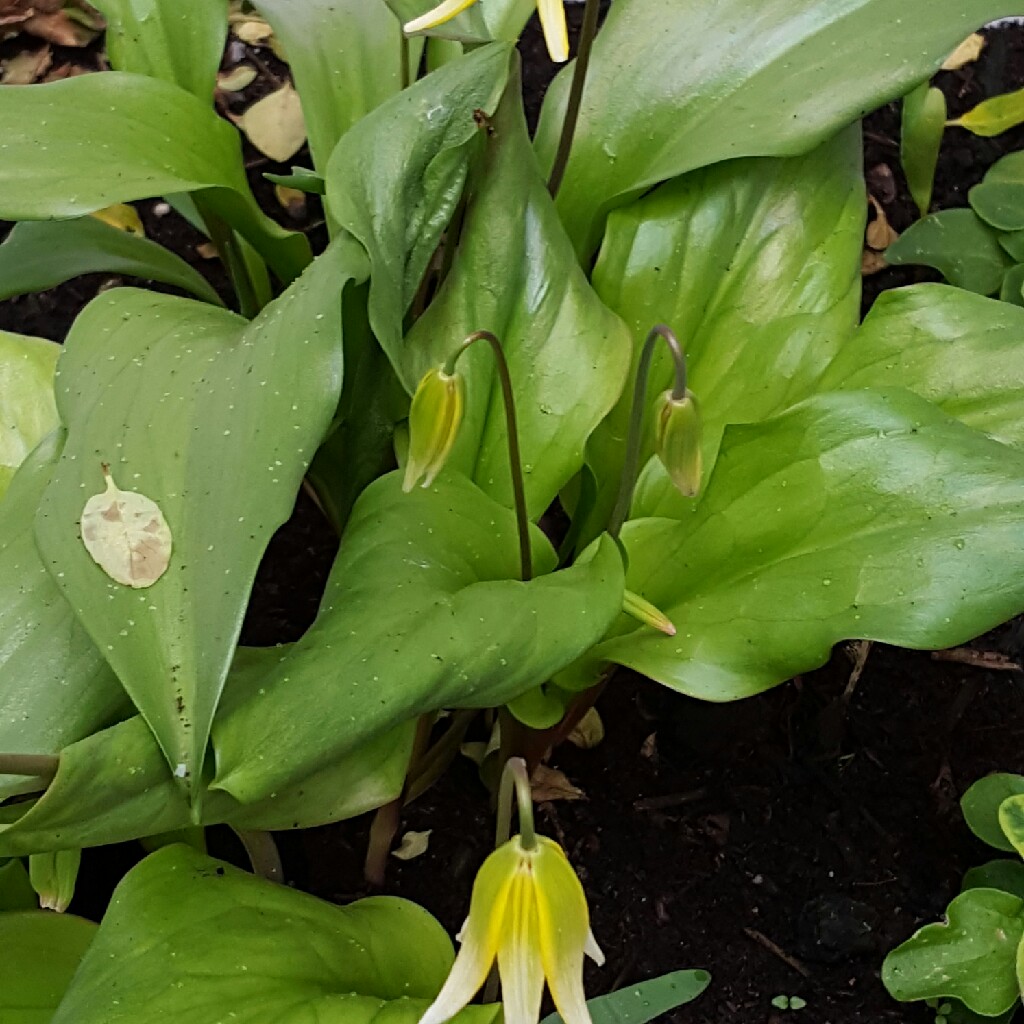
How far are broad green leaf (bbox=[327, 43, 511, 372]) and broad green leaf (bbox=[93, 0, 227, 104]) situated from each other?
1.07 ft

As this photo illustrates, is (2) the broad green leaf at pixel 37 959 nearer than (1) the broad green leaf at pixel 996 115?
Yes

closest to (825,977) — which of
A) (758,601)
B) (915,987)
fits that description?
(915,987)

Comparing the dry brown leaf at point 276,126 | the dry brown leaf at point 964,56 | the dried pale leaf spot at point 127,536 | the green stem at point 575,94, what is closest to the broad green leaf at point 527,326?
the green stem at point 575,94

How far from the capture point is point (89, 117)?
822 millimetres

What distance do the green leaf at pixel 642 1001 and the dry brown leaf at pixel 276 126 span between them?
45.6 inches

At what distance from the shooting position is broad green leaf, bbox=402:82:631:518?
825 millimetres

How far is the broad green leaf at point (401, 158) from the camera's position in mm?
715

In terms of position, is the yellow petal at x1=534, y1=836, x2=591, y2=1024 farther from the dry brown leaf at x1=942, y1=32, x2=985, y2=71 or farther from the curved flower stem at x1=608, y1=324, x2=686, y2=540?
the dry brown leaf at x1=942, y1=32, x2=985, y2=71

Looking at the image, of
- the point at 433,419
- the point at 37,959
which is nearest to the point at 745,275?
the point at 433,419

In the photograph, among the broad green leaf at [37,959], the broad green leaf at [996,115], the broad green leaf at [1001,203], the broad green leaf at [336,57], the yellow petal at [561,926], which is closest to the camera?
the yellow petal at [561,926]

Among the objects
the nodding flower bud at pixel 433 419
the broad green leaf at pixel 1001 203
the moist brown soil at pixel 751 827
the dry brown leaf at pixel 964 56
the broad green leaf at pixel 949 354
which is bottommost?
the moist brown soil at pixel 751 827

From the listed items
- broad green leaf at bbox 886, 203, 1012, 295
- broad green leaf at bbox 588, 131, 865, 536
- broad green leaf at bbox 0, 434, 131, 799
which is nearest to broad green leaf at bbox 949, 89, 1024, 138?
broad green leaf at bbox 886, 203, 1012, 295

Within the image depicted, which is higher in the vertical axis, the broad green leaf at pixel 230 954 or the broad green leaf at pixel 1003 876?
the broad green leaf at pixel 230 954

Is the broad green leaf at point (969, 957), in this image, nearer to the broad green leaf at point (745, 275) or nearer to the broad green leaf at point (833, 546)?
the broad green leaf at point (833, 546)
